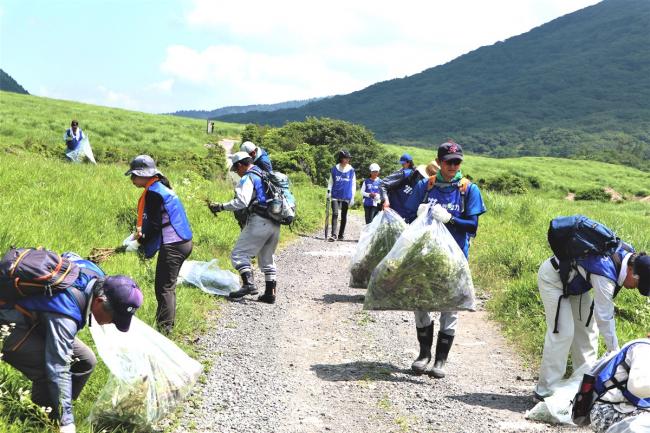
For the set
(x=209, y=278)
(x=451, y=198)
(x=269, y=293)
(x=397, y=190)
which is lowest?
(x=269, y=293)

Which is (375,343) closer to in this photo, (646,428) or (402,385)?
(402,385)

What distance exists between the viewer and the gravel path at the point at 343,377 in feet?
14.7

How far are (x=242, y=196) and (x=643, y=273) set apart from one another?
4.60 metres

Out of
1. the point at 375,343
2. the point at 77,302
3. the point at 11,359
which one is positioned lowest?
the point at 375,343

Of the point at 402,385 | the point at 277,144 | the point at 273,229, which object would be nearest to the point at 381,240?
the point at 273,229

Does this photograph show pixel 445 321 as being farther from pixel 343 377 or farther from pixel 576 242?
pixel 576 242

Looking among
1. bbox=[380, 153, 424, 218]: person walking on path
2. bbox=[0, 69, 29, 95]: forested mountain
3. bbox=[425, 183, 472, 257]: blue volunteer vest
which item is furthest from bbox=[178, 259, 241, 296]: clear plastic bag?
bbox=[0, 69, 29, 95]: forested mountain

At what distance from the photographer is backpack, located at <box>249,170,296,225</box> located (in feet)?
24.7

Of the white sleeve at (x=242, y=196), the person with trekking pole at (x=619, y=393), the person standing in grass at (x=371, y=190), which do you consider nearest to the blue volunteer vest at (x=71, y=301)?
the person with trekking pole at (x=619, y=393)

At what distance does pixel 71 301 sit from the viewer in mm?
3293

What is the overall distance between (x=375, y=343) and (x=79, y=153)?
1328 cm

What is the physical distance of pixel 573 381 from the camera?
4.84 meters

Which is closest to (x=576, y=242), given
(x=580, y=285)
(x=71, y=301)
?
(x=580, y=285)

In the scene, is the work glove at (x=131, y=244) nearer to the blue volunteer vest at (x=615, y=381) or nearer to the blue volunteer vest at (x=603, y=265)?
the blue volunteer vest at (x=603, y=265)
